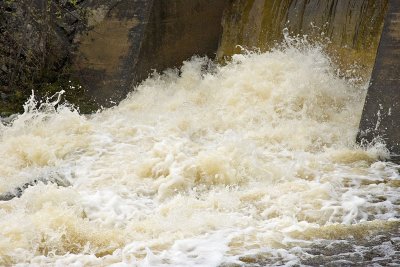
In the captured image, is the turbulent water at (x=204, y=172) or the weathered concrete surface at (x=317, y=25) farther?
the weathered concrete surface at (x=317, y=25)

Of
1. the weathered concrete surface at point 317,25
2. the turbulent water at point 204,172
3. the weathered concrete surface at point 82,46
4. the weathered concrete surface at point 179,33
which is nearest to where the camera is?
the turbulent water at point 204,172

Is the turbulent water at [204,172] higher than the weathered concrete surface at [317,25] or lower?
lower

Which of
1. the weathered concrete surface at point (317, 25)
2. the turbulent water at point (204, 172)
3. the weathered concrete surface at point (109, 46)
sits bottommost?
the turbulent water at point (204, 172)

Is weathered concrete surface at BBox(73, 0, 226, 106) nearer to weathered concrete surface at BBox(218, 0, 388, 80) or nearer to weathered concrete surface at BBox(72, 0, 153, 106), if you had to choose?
weathered concrete surface at BBox(72, 0, 153, 106)

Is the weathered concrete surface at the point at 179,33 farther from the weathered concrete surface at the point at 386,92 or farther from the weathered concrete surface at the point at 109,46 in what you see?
the weathered concrete surface at the point at 386,92

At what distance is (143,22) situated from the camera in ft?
30.7

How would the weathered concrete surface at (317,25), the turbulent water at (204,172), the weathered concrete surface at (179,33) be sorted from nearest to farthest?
the turbulent water at (204,172), the weathered concrete surface at (317,25), the weathered concrete surface at (179,33)

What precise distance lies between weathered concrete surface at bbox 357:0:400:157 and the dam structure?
0.02 meters

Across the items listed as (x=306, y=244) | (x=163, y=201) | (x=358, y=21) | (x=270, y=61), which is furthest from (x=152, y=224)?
(x=358, y=21)

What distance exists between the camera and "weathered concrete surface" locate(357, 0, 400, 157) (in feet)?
24.3

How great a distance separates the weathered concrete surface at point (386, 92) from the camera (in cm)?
742

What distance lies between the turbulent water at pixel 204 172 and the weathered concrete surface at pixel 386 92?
23 cm

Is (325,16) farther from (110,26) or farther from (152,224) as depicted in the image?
(152,224)

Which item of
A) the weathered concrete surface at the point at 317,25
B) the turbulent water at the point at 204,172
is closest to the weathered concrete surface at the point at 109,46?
the turbulent water at the point at 204,172
